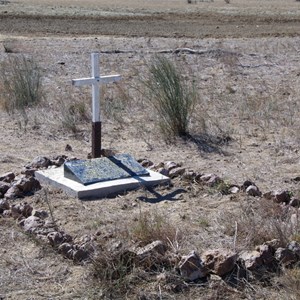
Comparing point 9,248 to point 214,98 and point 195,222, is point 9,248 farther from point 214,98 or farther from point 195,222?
point 214,98

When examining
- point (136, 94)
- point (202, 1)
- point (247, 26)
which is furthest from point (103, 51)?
point (202, 1)

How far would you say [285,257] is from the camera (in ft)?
18.5

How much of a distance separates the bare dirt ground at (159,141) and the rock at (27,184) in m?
0.15

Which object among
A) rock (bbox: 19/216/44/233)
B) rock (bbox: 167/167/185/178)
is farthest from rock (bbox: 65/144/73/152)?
rock (bbox: 19/216/44/233)

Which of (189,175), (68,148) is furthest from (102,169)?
(68,148)

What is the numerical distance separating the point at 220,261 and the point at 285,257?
1.49 feet

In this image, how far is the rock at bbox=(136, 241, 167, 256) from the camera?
18.6ft

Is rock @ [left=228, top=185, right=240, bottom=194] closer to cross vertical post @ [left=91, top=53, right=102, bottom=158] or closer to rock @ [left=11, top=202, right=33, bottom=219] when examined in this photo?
cross vertical post @ [left=91, top=53, right=102, bottom=158]

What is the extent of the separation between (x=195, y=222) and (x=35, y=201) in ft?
4.99

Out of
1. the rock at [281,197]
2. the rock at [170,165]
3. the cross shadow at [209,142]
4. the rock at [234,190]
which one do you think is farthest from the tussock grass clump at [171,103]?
the rock at [281,197]

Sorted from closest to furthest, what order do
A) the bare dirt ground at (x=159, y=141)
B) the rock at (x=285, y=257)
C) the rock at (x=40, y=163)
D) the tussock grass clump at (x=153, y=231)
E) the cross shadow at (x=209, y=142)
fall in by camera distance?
1. the rock at (x=285, y=257)
2. the bare dirt ground at (x=159, y=141)
3. the tussock grass clump at (x=153, y=231)
4. the rock at (x=40, y=163)
5. the cross shadow at (x=209, y=142)

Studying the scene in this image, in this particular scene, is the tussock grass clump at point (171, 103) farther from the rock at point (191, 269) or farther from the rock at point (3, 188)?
the rock at point (191, 269)

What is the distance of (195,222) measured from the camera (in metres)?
6.73

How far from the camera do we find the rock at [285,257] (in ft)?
18.4
